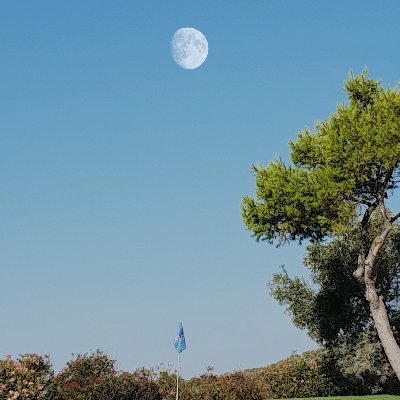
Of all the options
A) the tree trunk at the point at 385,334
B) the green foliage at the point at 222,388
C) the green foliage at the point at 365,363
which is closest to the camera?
the tree trunk at the point at 385,334

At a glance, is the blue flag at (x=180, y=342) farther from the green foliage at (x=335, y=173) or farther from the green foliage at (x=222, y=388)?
Result: the green foliage at (x=335, y=173)

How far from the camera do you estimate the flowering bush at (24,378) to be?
19.2m

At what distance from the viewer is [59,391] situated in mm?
20922

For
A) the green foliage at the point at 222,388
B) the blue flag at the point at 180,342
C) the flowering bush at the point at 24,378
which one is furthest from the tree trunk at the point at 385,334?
the flowering bush at the point at 24,378

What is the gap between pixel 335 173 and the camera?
2405 cm

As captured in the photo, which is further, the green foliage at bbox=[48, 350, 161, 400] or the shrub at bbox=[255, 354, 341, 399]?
the shrub at bbox=[255, 354, 341, 399]

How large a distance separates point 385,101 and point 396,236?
868 centimetres

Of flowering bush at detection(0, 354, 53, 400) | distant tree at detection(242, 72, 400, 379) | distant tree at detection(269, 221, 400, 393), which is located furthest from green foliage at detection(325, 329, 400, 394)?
flowering bush at detection(0, 354, 53, 400)

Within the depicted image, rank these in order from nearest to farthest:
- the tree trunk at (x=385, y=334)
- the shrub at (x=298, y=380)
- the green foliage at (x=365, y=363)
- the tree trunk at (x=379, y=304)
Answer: the tree trunk at (x=385, y=334), the tree trunk at (x=379, y=304), the shrub at (x=298, y=380), the green foliage at (x=365, y=363)

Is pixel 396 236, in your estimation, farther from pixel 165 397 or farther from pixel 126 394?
pixel 126 394

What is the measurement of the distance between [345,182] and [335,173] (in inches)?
22.0

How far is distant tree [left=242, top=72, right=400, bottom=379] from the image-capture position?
23125mm

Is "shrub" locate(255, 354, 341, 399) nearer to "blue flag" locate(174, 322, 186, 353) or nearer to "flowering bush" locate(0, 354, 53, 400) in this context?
"blue flag" locate(174, 322, 186, 353)

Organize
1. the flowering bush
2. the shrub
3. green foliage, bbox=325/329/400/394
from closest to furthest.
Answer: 1. the flowering bush
2. the shrub
3. green foliage, bbox=325/329/400/394
